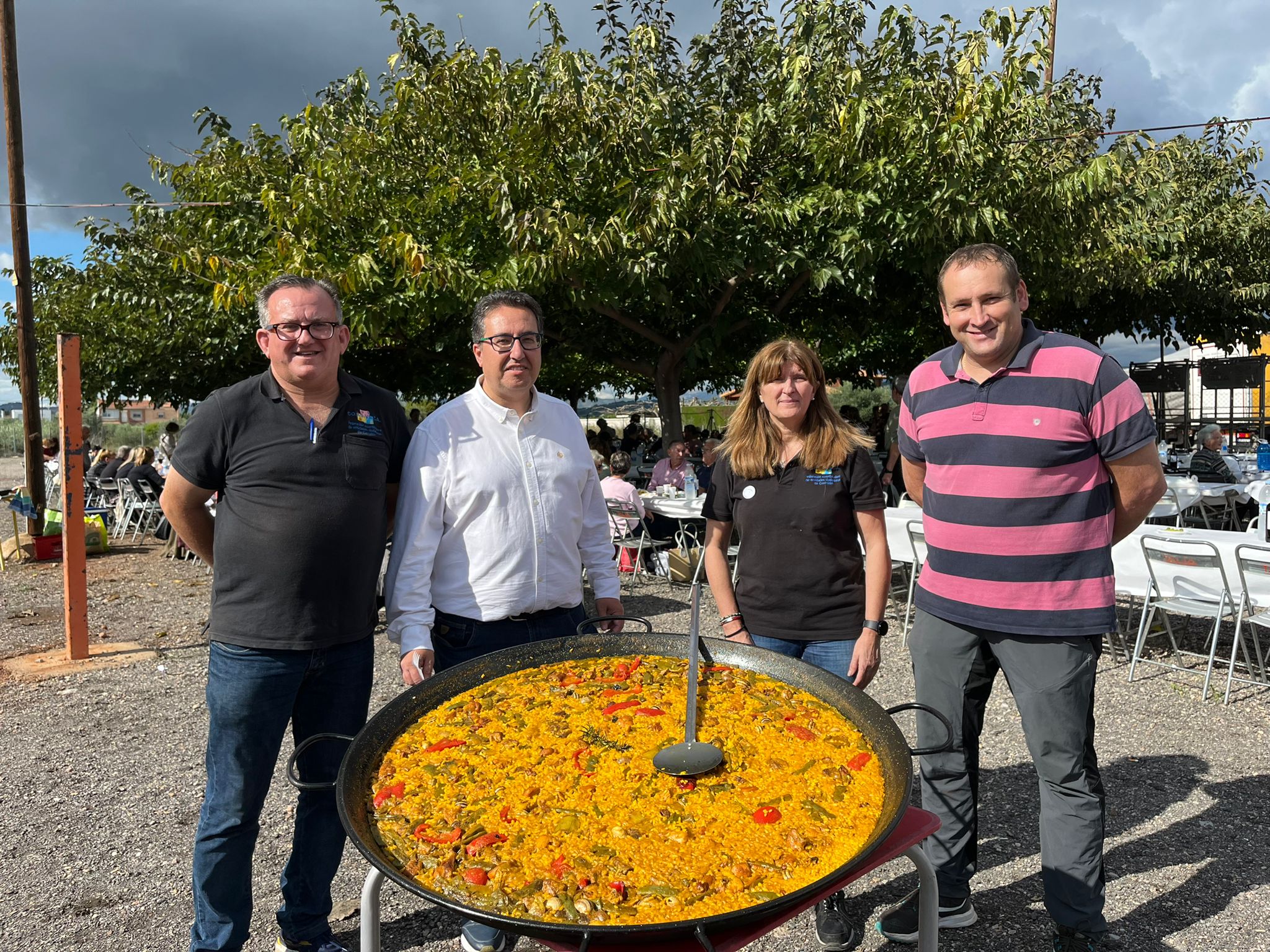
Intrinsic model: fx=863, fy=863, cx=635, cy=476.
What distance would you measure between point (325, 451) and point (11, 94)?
Result: 44.4ft

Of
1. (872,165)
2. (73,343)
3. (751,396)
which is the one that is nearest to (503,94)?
(872,165)

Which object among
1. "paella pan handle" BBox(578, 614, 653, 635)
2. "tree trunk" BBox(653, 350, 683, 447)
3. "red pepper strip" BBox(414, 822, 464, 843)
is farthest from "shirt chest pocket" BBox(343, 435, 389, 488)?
"tree trunk" BBox(653, 350, 683, 447)

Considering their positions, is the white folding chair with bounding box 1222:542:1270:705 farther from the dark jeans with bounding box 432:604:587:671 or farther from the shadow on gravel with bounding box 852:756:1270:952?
the dark jeans with bounding box 432:604:587:671

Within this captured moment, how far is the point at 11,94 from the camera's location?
1210cm

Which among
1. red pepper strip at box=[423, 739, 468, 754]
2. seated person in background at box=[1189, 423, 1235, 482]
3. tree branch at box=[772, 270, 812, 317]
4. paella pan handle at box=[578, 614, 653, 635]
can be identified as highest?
tree branch at box=[772, 270, 812, 317]

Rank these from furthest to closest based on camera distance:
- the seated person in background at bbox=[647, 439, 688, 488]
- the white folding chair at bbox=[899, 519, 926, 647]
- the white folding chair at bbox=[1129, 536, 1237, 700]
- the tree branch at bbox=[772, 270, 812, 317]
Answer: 1. the tree branch at bbox=[772, 270, 812, 317]
2. the seated person in background at bbox=[647, 439, 688, 488]
3. the white folding chair at bbox=[899, 519, 926, 647]
4. the white folding chair at bbox=[1129, 536, 1237, 700]

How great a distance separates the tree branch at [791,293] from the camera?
10.9 meters

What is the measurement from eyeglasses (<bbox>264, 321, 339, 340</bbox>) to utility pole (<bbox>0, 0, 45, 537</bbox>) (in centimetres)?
1249

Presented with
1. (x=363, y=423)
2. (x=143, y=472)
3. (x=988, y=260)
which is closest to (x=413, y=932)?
(x=363, y=423)

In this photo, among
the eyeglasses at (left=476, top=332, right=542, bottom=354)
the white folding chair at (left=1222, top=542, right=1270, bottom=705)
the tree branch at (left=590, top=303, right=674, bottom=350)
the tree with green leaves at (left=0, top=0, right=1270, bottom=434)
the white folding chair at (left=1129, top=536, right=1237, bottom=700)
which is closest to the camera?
the eyeglasses at (left=476, top=332, right=542, bottom=354)

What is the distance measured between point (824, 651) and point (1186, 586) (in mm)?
3937

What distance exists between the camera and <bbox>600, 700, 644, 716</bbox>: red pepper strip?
2.31 metres

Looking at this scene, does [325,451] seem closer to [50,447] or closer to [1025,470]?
[1025,470]

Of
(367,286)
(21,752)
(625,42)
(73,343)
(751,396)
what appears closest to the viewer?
(751,396)
